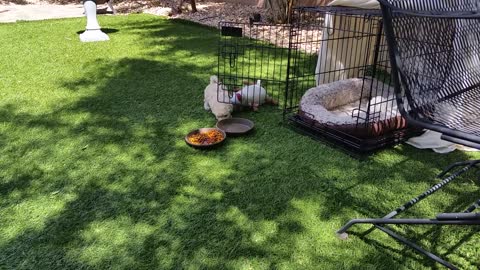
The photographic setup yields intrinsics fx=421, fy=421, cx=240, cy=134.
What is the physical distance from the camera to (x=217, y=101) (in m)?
3.26

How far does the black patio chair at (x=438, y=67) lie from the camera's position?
1348 millimetres

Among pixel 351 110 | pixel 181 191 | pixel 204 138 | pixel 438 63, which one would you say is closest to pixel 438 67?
pixel 438 63

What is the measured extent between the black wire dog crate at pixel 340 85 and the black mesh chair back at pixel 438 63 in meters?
0.93

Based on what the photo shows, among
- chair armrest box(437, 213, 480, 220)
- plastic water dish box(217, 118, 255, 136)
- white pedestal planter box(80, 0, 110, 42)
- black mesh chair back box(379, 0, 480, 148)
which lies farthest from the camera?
white pedestal planter box(80, 0, 110, 42)

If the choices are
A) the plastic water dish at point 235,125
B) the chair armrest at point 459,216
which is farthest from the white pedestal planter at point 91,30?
the chair armrest at point 459,216

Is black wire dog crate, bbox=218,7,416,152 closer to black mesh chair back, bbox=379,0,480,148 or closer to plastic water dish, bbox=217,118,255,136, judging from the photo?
plastic water dish, bbox=217,118,255,136

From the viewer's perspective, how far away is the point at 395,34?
136 cm

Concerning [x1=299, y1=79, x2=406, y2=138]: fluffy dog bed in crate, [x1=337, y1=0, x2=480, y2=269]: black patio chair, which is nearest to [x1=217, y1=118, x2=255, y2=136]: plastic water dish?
[x1=299, y1=79, x2=406, y2=138]: fluffy dog bed in crate

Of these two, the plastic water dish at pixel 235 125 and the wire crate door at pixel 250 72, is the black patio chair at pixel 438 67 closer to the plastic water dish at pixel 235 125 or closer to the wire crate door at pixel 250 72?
the plastic water dish at pixel 235 125

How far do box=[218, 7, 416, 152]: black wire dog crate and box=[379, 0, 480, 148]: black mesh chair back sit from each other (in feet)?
3.05

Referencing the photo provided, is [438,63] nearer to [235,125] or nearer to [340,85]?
[235,125]

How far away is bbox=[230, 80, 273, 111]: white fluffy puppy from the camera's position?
3338mm

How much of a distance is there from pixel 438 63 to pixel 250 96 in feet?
6.34

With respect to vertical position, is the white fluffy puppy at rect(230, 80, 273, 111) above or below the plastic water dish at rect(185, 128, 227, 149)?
above
